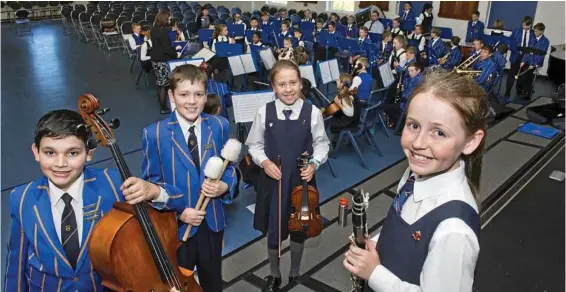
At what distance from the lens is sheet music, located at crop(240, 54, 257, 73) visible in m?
7.24

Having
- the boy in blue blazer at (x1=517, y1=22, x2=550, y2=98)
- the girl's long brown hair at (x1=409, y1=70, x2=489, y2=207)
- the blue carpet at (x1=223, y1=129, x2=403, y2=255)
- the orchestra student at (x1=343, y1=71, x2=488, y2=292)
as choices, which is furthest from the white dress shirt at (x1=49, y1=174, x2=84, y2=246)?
the boy in blue blazer at (x1=517, y1=22, x2=550, y2=98)

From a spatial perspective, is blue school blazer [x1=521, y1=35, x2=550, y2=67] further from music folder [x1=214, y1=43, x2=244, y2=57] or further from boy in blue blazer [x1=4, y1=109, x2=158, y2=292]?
boy in blue blazer [x1=4, y1=109, x2=158, y2=292]

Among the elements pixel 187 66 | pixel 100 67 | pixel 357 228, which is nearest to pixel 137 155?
pixel 187 66

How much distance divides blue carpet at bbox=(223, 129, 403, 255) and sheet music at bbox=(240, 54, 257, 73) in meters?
2.25

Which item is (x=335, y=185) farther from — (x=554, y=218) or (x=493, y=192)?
(x=554, y=218)

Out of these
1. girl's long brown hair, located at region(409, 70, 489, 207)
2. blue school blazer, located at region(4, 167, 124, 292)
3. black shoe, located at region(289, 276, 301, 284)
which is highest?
girl's long brown hair, located at region(409, 70, 489, 207)

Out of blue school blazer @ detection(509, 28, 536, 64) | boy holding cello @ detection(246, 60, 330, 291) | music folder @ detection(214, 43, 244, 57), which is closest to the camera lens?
boy holding cello @ detection(246, 60, 330, 291)

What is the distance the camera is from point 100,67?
389 inches

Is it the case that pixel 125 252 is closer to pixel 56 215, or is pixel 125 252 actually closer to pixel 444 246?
pixel 56 215

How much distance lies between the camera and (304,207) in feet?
9.25

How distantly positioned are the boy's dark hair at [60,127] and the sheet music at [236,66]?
5.58 metres

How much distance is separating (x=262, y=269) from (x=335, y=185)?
170cm

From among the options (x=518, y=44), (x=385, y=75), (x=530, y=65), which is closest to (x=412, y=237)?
(x=385, y=75)

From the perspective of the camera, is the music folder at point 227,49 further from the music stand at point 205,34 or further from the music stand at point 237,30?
the music stand at point 237,30
